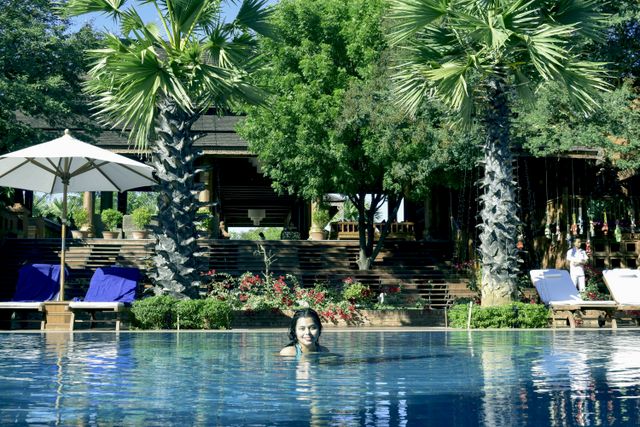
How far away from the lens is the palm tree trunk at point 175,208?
16.1 m

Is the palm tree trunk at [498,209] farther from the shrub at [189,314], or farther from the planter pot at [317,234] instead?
the planter pot at [317,234]

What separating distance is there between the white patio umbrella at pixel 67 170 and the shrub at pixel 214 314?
2.78m

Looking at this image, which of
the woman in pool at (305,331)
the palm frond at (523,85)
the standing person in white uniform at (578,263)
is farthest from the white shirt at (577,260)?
the woman in pool at (305,331)

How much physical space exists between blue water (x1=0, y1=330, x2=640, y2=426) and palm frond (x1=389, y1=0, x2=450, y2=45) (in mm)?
7465

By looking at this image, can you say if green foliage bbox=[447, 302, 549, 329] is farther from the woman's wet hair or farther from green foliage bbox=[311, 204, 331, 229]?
green foliage bbox=[311, 204, 331, 229]

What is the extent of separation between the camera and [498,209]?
16.9 meters

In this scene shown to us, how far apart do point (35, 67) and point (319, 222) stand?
1160 centimetres

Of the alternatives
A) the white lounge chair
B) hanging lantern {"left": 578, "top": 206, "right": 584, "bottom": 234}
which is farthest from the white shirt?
the white lounge chair

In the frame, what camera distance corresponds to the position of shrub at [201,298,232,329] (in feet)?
51.0

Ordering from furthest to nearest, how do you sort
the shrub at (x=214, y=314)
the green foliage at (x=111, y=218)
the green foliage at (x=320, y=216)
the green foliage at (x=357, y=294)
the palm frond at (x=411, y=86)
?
1. the green foliage at (x=111, y=218)
2. the green foliage at (x=320, y=216)
3. the green foliage at (x=357, y=294)
4. the palm frond at (x=411, y=86)
5. the shrub at (x=214, y=314)

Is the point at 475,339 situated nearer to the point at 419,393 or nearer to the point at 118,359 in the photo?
the point at 118,359

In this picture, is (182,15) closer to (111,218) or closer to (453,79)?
(453,79)

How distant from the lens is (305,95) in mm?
24172

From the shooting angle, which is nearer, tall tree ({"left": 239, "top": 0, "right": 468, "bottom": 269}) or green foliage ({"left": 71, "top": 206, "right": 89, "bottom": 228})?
tall tree ({"left": 239, "top": 0, "right": 468, "bottom": 269})
